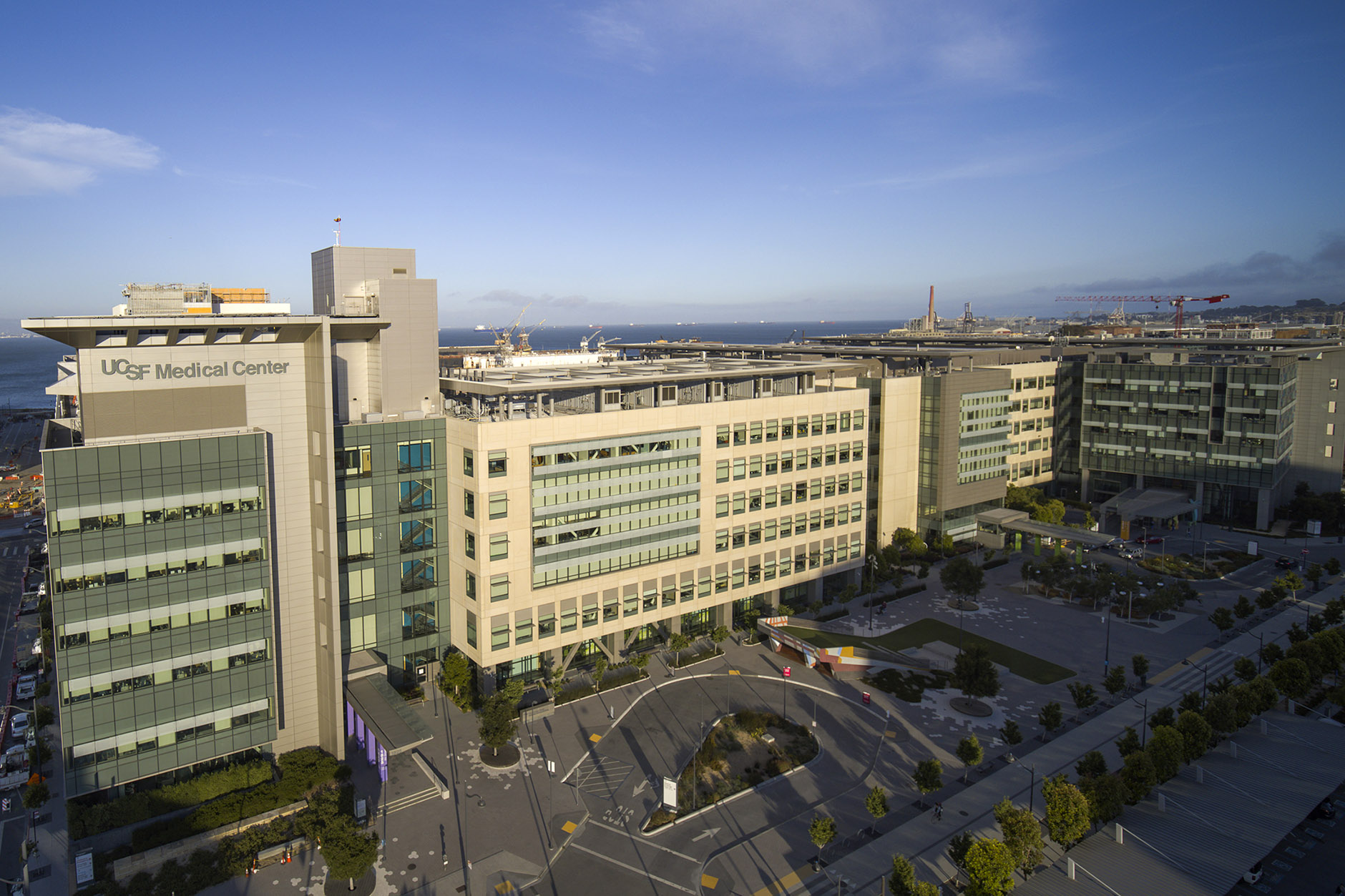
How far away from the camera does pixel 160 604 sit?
46312 millimetres

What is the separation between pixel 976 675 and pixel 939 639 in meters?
14.9

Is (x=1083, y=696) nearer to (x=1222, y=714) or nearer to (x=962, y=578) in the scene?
(x=1222, y=714)

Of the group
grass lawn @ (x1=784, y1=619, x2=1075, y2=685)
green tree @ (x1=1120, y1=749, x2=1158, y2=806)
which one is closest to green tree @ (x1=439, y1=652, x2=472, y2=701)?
grass lawn @ (x1=784, y1=619, x2=1075, y2=685)

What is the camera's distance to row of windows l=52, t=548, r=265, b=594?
1730 inches

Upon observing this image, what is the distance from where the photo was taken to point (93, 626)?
146ft

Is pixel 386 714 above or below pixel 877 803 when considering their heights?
above

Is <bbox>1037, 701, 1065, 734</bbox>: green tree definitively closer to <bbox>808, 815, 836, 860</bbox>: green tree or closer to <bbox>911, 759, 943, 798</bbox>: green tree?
<bbox>911, 759, 943, 798</bbox>: green tree

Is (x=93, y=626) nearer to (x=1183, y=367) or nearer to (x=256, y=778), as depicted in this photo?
(x=256, y=778)

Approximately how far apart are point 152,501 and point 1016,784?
5598 centimetres

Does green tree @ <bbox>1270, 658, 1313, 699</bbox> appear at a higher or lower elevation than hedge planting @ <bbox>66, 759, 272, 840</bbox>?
higher

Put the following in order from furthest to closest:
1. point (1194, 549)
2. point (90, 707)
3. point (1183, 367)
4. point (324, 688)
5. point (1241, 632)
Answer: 1. point (1183, 367)
2. point (1194, 549)
3. point (1241, 632)
4. point (324, 688)
5. point (90, 707)

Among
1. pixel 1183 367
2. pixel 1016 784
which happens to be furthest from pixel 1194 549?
pixel 1016 784

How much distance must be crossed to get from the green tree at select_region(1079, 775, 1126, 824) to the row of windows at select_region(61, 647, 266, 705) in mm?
50522

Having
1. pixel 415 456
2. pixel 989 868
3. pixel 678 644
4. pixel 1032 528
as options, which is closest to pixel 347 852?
pixel 415 456
